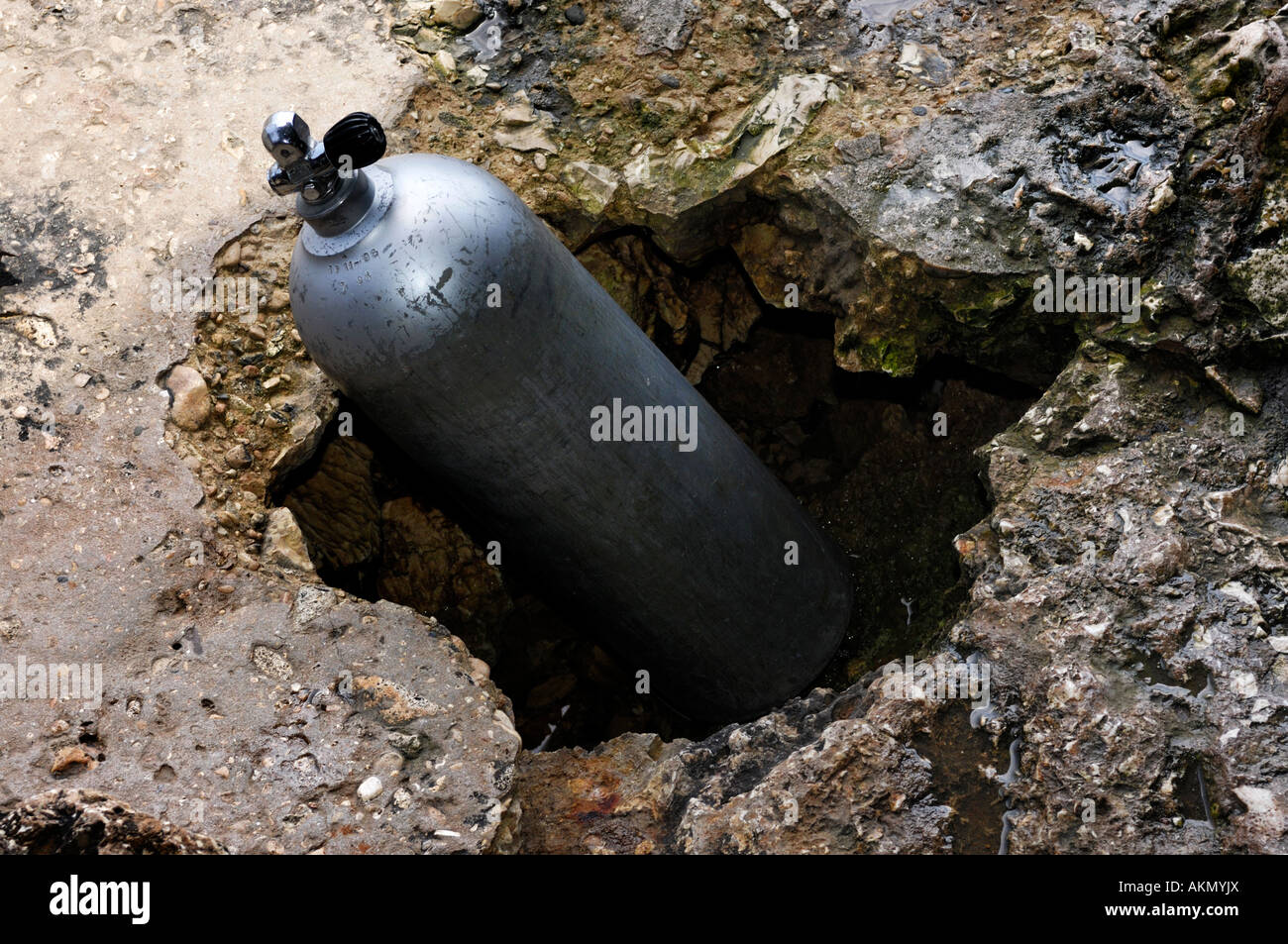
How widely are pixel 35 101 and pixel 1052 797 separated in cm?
387

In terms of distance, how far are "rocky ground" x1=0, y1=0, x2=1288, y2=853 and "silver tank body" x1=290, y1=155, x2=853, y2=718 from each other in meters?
0.46

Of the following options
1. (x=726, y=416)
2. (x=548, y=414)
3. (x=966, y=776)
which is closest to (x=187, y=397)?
(x=548, y=414)

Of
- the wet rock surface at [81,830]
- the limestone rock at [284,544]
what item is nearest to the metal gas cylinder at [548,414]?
the limestone rock at [284,544]

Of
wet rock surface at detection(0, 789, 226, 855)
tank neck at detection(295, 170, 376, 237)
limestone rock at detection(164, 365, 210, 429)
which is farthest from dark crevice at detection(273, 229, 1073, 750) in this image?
wet rock surface at detection(0, 789, 226, 855)

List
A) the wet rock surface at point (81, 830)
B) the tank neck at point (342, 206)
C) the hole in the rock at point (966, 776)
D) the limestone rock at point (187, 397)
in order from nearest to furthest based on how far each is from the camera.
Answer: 1. the wet rock surface at point (81, 830)
2. the hole in the rock at point (966, 776)
3. the tank neck at point (342, 206)
4. the limestone rock at point (187, 397)

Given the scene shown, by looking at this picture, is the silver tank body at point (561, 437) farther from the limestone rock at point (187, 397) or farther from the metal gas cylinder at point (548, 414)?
the limestone rock at point (187, 397)

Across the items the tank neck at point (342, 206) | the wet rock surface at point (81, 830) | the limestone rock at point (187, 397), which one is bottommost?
the wet rock surface at point (81, 830)

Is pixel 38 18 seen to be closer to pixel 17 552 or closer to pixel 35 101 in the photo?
pixel 35 101

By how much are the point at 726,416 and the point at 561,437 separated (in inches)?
71.3

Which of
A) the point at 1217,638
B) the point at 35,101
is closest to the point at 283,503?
the point at 35,101

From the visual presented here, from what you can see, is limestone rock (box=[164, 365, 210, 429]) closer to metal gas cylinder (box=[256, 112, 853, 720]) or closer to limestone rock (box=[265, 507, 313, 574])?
limestone rock (box=[265, 507, 313, 574])

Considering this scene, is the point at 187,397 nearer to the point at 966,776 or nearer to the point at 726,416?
the point at 726,416

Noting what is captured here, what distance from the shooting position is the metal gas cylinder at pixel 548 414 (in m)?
2.63

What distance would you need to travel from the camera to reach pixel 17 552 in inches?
114
